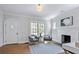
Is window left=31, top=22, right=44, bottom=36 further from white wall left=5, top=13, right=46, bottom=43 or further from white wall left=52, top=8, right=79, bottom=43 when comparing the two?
white wall left=52, top=8, right=79, bottom=43

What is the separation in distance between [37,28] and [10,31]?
419 mm

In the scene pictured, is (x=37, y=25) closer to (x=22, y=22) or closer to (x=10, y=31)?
(x=22, y=22)

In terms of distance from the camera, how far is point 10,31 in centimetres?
133

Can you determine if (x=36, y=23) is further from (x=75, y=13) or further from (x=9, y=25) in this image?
(x=75, y=13)

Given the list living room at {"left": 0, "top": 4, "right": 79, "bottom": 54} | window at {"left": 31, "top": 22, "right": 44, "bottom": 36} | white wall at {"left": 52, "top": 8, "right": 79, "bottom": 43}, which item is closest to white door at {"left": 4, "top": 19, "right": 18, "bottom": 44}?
living room at {"left": 0, "top": 4, "right": 79, "bottom": 54}

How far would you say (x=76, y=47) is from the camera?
1.07 metres

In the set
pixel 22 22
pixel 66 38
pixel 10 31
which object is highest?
pixel 22 22

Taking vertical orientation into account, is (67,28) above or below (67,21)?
below

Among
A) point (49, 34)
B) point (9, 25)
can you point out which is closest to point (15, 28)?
point (9, 25)

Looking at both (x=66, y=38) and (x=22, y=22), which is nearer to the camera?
(x=22, y=22)

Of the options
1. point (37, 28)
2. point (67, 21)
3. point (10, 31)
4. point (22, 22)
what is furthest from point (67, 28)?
point (10, 31)
